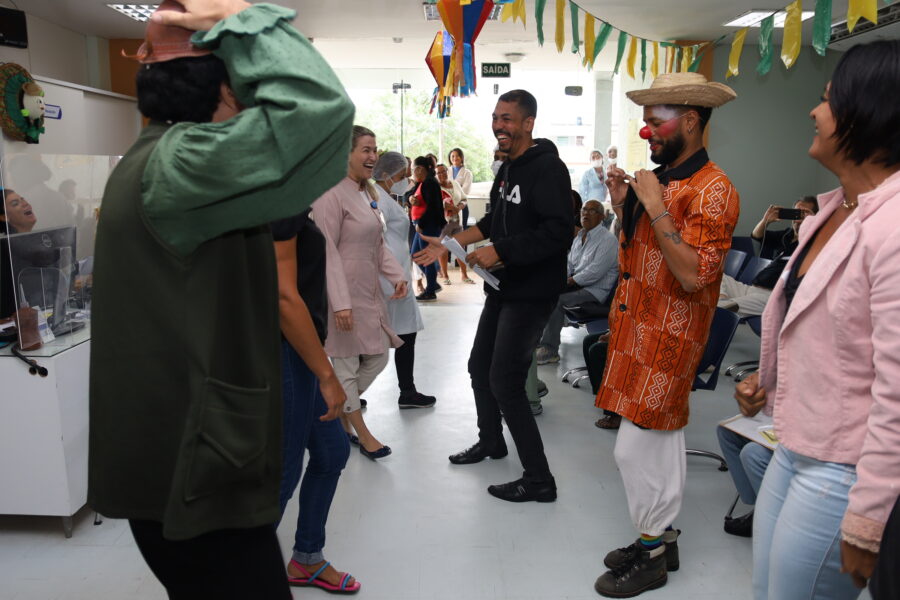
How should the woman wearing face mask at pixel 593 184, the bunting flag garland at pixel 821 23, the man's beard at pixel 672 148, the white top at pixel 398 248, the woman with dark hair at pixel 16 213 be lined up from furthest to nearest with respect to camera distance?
the woman wearing face mask at pixel 593 184 → the white top at pixel 398 248 → the bunting flag garland at pixel 821 23 → the woman with dark hair at pixel 16 213 → the man's beard at pixel 672 148

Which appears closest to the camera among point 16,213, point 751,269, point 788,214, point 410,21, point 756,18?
point 16,213

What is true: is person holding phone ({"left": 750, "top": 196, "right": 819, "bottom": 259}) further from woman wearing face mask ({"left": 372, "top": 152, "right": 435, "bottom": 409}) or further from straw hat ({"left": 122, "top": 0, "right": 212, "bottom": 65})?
straw hat ({"left": 122, "top": 0, "right": 212, "bottom": 65})

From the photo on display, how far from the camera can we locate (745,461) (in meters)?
2.18

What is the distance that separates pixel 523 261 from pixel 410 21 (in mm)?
6013

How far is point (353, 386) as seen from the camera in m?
3.25

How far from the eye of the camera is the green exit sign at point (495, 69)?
1045 centimetres

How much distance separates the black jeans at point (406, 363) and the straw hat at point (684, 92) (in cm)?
222

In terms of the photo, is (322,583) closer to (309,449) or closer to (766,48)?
(309,449)

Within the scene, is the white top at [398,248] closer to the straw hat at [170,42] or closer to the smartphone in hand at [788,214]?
the straw hat at [170,42]

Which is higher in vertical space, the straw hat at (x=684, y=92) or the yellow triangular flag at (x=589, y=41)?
the yellow triangular flag at (x=589, y=41)

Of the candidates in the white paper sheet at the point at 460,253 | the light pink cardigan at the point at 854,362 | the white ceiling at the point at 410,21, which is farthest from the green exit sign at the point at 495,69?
the light pink cardigan at the point at 854,362

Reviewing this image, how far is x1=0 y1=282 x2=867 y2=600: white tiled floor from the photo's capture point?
7.52 feet

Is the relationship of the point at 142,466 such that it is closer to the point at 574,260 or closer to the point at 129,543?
the point at 129,543

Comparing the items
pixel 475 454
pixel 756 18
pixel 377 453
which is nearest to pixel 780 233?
pixel 756 18
